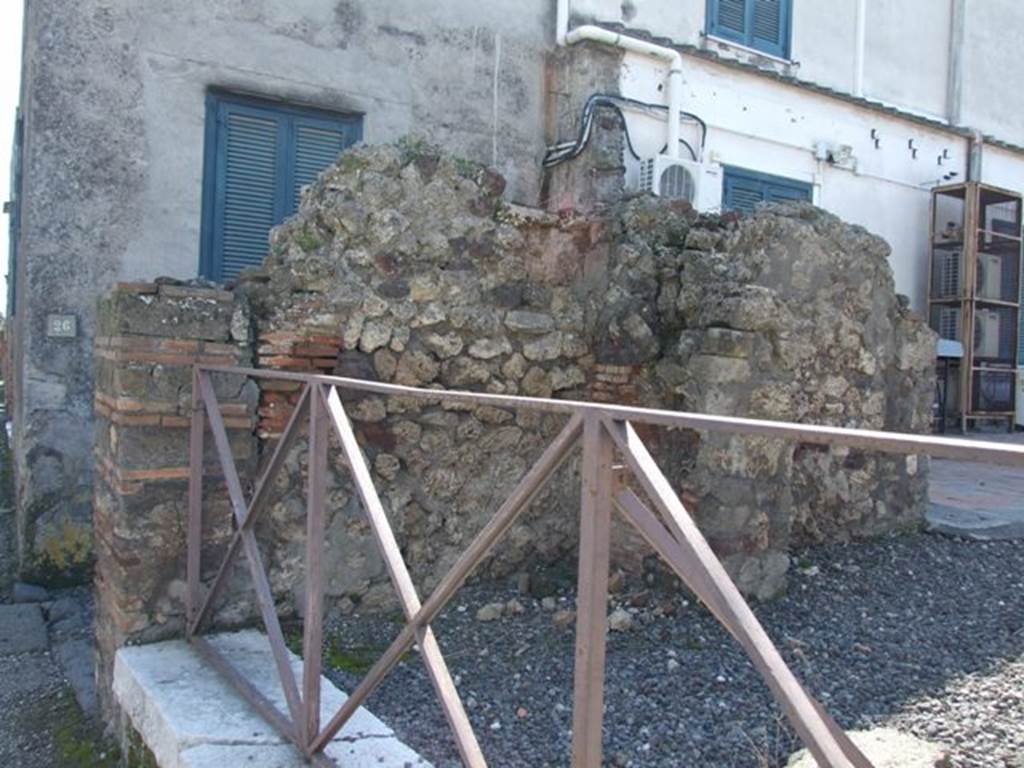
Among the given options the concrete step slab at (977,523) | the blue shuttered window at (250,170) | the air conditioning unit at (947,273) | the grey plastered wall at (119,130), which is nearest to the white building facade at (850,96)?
the air conditioning unit at (947,273)

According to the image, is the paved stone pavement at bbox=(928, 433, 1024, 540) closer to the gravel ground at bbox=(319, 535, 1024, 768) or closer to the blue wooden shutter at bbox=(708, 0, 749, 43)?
the gravel ground at bbox=(319, 535, 1024, 768)

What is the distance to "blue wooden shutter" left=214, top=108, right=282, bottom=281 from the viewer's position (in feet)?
20.2

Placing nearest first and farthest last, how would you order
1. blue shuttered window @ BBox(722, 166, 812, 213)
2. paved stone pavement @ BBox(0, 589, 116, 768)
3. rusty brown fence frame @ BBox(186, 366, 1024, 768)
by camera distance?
rusty brown fence frame @ BBox(186, 366, 1024, 768)
paved stone pavement @ BBox(0, 589, 116, 768)
blue shuttered window @ BBox(722, 166, 812, 213)

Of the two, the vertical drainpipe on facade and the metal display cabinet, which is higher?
the vertical drainpipe on facade

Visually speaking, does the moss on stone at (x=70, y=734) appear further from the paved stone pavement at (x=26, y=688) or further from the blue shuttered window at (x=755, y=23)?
the blue shuttered window at (x=755, y=23)

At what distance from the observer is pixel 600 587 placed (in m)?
1.67

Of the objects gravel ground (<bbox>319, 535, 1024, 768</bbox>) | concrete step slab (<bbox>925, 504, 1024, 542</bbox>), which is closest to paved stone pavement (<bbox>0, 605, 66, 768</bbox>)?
gravel ground (<bbox>319, 535, 1024, 768</bbox>)

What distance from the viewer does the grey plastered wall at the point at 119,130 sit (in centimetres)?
550

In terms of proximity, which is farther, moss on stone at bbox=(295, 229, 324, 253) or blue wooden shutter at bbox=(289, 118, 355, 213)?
blue wooden shutter at bbox=(289, 118, 355, 213)

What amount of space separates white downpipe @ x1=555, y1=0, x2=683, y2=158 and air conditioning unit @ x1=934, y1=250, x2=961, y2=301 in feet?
12.6

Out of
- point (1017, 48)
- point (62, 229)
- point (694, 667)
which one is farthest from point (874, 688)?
point (1017, 48)

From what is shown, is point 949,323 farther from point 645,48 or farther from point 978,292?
point 645,48

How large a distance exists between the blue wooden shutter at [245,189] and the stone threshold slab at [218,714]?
10.9 ft

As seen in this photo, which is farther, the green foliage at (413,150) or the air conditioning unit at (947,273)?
the air conditioning unit at (947,273)
